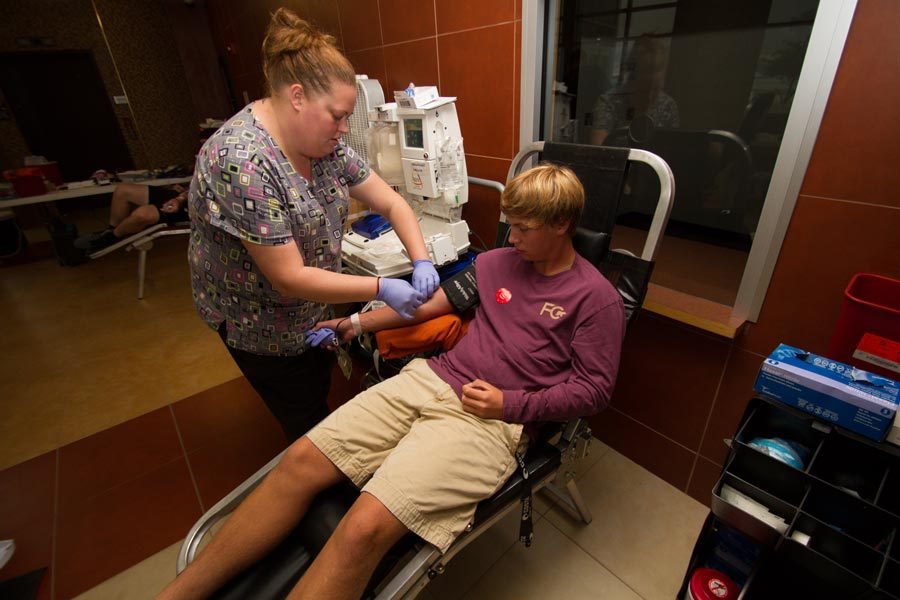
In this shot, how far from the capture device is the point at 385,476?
37.5 inches

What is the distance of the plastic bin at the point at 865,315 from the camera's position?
93 centimetres

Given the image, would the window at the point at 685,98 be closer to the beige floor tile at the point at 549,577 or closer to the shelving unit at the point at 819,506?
the shelving unit at the point at 819,506

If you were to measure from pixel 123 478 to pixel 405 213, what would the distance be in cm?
172

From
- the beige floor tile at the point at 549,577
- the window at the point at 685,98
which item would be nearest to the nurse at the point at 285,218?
the beige floor tile at the point at 549,577

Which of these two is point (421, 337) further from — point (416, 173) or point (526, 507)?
point (416, 173)

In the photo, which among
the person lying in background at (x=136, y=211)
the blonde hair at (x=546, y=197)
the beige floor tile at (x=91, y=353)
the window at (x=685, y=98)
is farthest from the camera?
the person lying in background at (x=136, y=211)

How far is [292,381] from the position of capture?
133 centimetres

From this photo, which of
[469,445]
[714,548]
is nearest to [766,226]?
[714,548]

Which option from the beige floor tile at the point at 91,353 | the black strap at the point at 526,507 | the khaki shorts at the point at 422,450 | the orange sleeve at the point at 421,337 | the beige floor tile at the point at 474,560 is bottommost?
the beige floor tile at the point at 474,560

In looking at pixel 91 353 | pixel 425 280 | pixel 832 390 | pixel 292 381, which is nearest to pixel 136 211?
pixel 91 353

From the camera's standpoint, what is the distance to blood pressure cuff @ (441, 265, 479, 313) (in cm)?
136

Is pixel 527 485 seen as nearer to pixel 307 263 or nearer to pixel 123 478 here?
pixel 307 263

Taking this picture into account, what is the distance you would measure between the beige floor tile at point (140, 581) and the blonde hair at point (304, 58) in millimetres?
1632

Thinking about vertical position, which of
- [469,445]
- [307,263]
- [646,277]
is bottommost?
[469,445]
